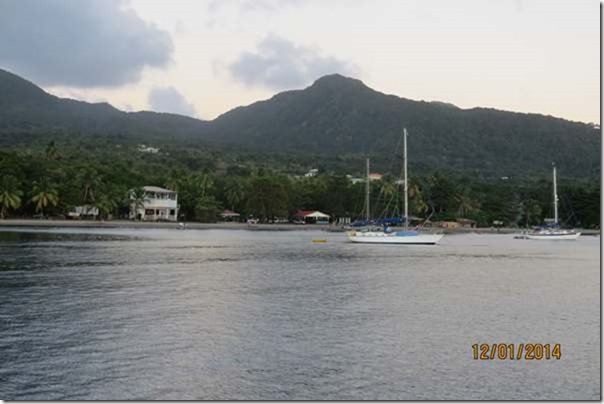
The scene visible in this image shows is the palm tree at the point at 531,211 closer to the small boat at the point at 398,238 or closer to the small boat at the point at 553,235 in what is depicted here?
the small boat at the point at 553,235

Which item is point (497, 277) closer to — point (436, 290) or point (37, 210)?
point (436, 290)

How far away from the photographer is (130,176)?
107 meters

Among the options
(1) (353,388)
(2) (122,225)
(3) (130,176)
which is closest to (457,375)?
(1) (353,388)

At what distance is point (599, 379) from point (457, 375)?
3046 mm

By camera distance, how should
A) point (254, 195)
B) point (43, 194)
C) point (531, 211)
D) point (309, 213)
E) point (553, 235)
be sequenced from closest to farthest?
point (553, 235), point (43, 194), point (254, 195), point (309, 213), point (531, 211)

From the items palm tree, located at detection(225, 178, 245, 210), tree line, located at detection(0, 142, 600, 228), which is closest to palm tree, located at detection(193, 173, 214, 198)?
tree line, located at detection(0, 142, 600, 228)

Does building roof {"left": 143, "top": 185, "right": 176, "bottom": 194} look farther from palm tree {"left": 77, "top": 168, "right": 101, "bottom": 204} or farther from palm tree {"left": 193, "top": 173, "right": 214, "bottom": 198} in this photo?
palm tree {"left": 77, "top": 168, "right": 101, "bottom": 204}

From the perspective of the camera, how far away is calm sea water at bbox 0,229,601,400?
1304cm

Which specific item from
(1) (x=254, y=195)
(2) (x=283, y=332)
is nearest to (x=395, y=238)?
(2) (x=283, y=332)
